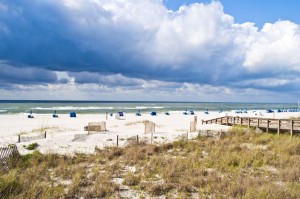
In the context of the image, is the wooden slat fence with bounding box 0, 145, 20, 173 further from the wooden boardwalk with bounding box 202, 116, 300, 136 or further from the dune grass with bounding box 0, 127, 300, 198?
the wooden boardwalk with bounding box 202, 116, 300, 136

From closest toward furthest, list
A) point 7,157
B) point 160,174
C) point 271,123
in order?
point 160,174 < point 7,157 < point 271,123

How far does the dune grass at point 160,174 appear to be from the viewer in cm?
859

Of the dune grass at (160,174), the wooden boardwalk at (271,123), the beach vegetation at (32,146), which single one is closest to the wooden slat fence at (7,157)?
the dune grass at (160,174)

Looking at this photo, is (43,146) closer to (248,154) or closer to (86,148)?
(86,148)

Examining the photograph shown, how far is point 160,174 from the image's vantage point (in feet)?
36.2

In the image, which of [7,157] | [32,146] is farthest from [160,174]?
[32,146]

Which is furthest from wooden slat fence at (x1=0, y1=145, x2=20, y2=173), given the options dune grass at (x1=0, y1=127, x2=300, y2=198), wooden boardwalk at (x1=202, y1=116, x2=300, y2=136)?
wooden boardwalk at (x1=202, y1=116, x2=300, y2=136)

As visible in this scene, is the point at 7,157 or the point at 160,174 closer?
the point at 160,174

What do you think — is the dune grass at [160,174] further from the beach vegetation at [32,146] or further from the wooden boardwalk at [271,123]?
the wooden boardwalk at [271,123]

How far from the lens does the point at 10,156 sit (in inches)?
511

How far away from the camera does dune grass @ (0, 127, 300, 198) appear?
8.59 metres

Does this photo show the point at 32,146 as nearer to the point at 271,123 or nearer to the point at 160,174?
the point at 160,174

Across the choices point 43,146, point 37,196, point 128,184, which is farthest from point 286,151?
point 43,146

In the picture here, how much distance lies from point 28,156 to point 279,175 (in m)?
11.4
